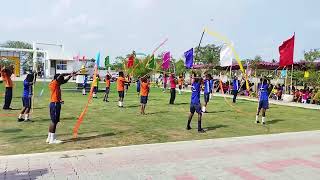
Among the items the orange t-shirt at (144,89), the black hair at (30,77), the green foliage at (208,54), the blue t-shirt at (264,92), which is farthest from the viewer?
the green foliage at (208,54)

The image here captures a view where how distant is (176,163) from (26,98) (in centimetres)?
646

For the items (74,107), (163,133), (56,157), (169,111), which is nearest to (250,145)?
(163,133)

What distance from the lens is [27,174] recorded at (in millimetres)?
6680

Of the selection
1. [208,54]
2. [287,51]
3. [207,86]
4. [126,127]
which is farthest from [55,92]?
[208,54]

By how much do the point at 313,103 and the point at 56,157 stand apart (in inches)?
783

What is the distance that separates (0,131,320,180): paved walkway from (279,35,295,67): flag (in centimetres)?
1025

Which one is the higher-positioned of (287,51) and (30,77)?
(287,51)

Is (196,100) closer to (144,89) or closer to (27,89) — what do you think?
(144,89)

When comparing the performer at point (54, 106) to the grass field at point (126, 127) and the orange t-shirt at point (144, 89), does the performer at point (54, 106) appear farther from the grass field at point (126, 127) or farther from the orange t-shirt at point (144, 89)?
the orange t-shirt at point (144, 89)

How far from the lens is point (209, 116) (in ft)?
52.3

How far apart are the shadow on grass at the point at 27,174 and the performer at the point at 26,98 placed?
580 centimetres

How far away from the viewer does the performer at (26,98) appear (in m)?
12.3

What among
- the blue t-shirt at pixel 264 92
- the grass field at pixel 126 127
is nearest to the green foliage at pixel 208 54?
the grass field at pixel 126 127

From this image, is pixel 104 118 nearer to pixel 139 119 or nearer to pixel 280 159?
pixel 139 119
